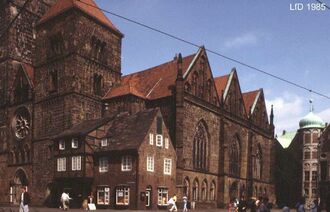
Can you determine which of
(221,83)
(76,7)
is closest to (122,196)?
(76,7)

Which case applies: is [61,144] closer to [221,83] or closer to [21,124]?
[21,124]

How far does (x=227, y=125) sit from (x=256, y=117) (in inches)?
466

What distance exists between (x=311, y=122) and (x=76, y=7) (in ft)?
182

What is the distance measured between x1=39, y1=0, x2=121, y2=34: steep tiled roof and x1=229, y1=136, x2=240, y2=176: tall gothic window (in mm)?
20947

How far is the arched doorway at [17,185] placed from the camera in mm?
54156

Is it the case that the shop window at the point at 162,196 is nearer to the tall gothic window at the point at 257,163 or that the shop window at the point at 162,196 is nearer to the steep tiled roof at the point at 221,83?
the steep tiled roof at the point at 221,83

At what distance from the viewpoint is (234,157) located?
6162cm

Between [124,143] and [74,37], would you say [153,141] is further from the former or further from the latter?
[74,37]

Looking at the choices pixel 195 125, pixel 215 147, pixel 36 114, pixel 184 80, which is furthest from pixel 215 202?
pixel 36 114

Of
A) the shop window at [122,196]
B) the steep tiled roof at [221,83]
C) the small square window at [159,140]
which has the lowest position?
the shop window at [122,196]

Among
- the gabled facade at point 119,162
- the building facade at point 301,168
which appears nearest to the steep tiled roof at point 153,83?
the gabled facade at point 119,162

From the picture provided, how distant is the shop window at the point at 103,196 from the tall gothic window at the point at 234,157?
2161 centimetres

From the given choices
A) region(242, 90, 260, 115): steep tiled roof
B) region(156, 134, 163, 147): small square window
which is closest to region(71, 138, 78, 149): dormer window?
region(156, 134, 163, 147): small square window

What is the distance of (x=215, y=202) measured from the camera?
55250 mm
